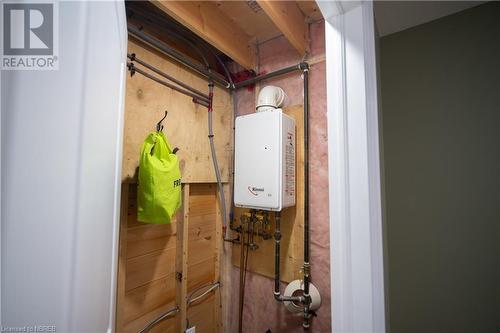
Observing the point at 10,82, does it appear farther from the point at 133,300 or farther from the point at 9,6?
the point at 133,300

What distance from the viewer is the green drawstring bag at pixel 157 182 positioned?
1057 millimetres

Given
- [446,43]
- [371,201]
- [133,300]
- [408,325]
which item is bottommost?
[408,325]

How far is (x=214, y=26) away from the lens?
1.39 m

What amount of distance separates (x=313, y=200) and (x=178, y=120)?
1089 mm

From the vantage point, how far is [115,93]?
498mm

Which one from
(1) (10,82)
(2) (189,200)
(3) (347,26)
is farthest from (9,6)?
(2) (189,200)

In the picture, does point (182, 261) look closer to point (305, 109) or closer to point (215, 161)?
point (215, 161)

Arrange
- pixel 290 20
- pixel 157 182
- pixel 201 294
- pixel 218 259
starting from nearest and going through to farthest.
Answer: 1. pixel 157 182
2. pixel 290 20
3. pixel 201 294
4. pixel 218 259

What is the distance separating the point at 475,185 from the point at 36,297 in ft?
5.51

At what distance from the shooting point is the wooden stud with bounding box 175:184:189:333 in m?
1.48

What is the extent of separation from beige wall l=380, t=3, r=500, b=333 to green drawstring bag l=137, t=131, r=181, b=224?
131 cm

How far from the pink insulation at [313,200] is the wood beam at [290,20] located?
89mm

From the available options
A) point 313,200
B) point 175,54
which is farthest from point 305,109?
point 175,54

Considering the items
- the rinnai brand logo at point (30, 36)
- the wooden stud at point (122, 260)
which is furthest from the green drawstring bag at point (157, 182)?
the rinnai brand logo at point (30, 36)
